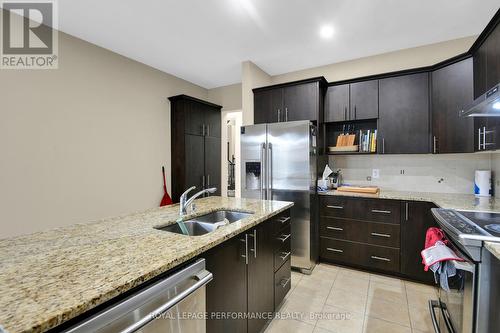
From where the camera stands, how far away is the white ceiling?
2205 mm

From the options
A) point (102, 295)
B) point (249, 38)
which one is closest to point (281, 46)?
point (249, 38)

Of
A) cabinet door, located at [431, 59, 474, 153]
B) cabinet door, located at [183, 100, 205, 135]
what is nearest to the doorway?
cabinet door, located at [183, 100, 205, 135]

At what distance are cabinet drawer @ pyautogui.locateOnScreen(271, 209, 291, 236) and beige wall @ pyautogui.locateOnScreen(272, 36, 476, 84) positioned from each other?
2357mm

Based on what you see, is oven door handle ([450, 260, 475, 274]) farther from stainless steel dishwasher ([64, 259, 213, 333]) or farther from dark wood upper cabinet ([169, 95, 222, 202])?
dark wood upper cabinet ([169, 95, 222, 202])

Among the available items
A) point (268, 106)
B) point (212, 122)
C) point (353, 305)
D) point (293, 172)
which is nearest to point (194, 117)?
point (212, 122)

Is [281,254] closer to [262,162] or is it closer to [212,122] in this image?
[262,162]

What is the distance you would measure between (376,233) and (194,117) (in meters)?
3.11

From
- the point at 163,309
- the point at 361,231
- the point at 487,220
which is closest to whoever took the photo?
the point at 163,309

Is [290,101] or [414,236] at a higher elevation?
[290,101]

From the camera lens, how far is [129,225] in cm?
152

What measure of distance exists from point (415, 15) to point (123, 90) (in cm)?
352

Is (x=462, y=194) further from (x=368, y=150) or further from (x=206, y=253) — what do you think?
(x=206, y=253)

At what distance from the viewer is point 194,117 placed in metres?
3.91

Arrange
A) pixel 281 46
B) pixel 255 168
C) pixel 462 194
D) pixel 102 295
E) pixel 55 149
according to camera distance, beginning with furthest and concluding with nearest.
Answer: pixel 255 168 < pixel 281 46 < pixel 462 194 < pixel 55 149 < pixel 102 295
